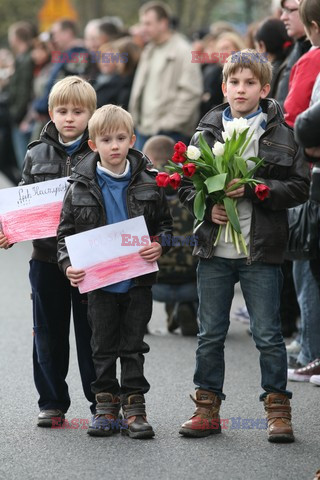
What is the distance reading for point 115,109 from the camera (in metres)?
5.99

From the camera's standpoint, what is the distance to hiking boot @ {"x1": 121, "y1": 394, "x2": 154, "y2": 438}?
6.00 meters

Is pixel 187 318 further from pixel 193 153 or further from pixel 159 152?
pixel 193 153

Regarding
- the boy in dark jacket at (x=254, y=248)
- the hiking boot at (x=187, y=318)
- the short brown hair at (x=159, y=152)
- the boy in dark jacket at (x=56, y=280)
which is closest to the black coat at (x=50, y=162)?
the boy in dark jacket at (x=56, y=280)

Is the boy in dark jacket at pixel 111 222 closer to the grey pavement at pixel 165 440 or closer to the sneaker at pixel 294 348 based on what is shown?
the grey pavement at pixel 165 440

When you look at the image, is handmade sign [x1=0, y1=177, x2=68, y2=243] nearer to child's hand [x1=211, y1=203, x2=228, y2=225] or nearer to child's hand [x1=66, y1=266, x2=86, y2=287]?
child's hand [x1=66, y1=266, x2=86, y2=287]

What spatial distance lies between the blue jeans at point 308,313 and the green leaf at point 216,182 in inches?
77.2

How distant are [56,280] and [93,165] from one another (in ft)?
2.30

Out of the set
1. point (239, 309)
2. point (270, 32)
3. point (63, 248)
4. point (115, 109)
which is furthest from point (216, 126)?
point (239, 309)

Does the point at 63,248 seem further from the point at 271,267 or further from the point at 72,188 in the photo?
the point at 271,267

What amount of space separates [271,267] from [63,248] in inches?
42.8

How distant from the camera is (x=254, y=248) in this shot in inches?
232

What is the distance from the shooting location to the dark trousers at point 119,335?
19.8ft

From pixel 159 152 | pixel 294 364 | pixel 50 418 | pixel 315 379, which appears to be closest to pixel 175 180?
pixel 50 418

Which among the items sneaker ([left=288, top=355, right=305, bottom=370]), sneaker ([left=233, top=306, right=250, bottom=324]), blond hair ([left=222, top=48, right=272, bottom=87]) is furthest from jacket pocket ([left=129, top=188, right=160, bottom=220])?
sneaker ([left=233, top=306, right=250, bottom=324])
